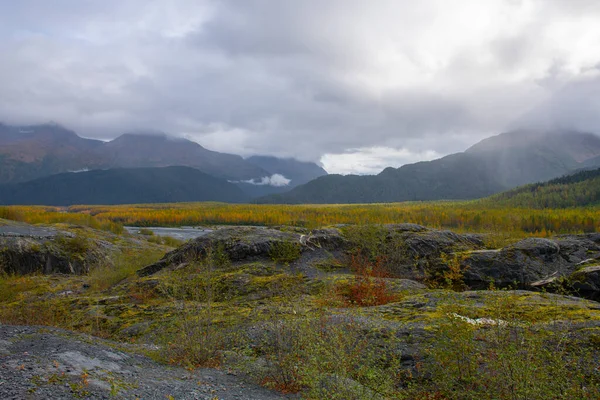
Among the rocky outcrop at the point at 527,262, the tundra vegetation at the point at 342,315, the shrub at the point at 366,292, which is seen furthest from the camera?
the rocky outcrop at the point at 527,262

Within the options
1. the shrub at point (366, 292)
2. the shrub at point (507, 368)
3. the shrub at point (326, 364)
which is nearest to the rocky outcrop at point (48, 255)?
the shrub at point (366, 292)

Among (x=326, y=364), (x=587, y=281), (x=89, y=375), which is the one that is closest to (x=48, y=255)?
(x=89, y=375)

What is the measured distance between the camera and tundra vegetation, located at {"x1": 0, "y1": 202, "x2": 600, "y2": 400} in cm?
631

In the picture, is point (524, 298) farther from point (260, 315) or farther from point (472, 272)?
point (260, 315)

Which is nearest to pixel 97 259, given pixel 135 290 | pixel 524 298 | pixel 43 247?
pixel 43 247

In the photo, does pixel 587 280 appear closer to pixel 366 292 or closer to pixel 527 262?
pixel 527 262

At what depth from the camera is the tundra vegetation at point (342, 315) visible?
6.31m

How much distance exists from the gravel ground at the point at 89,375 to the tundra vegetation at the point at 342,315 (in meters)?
0.68

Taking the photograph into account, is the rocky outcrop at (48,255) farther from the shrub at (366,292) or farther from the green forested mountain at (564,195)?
the green forested mountain at (564,195)

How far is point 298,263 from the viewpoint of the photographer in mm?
19484

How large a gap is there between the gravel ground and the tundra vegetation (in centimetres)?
68

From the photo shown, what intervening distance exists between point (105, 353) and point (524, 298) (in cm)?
1320

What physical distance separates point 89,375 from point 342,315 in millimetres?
6705

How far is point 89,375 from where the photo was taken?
625cm
